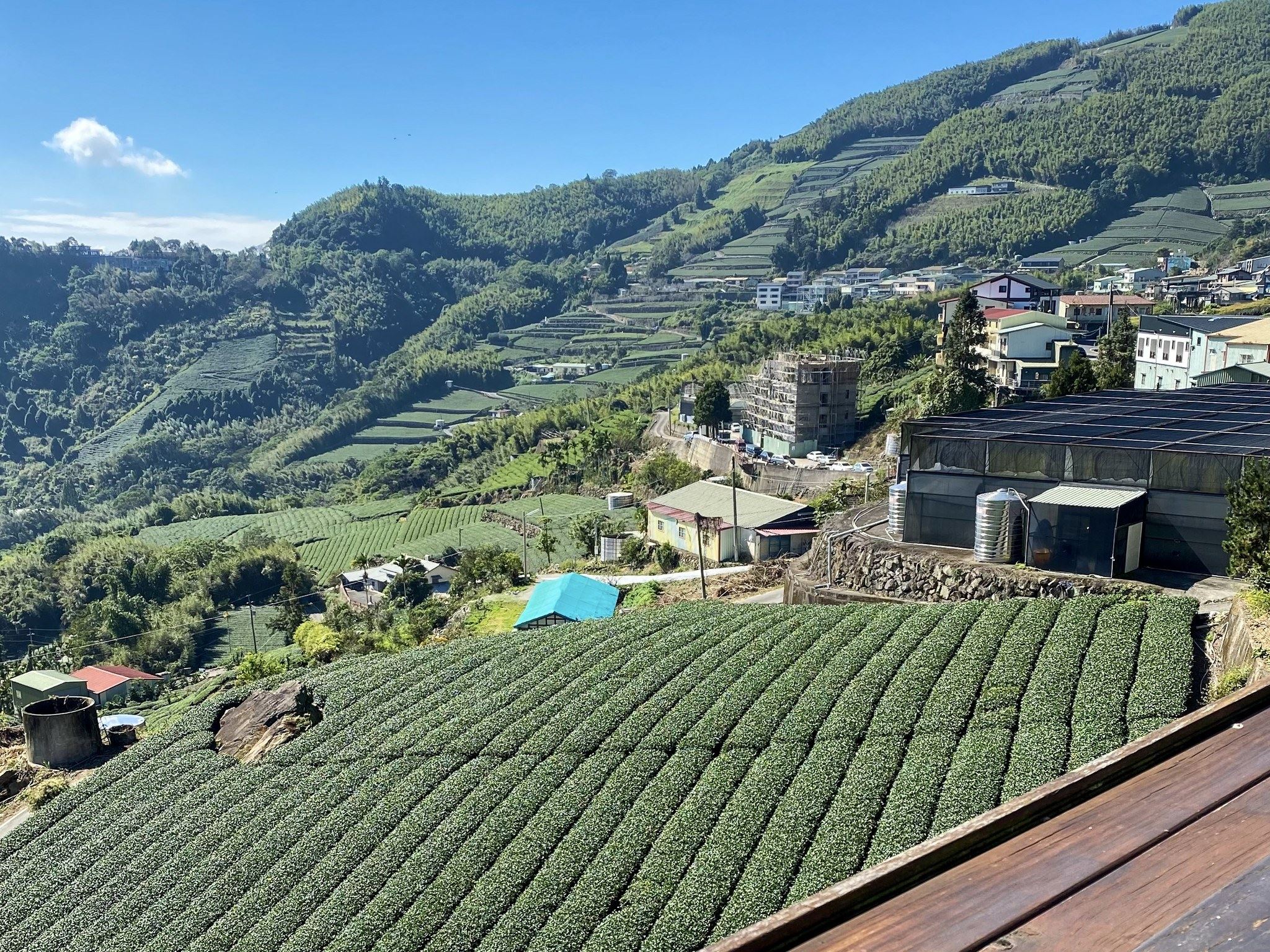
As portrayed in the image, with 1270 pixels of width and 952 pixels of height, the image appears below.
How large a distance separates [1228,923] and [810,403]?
147 feet

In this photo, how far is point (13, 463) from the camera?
132500 mm

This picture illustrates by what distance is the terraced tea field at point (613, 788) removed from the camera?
10.1 m

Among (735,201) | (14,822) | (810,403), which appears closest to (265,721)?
(14,822)

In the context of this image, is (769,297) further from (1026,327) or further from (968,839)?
(968,839)

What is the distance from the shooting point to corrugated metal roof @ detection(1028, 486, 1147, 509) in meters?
14.0

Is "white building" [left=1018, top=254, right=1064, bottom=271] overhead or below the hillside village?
overhead

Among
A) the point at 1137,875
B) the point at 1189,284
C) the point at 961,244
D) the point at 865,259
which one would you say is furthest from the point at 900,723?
the point at 865,259

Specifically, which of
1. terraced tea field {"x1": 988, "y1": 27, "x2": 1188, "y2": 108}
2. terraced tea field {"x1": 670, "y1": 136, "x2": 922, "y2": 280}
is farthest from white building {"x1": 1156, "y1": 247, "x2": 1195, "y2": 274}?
terraced tea field {"x1": 988, "y1": 27, "x2": 1188, "y2": 108}

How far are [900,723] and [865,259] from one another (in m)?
112

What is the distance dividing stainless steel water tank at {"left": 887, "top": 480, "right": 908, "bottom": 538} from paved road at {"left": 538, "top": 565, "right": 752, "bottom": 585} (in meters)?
10.5

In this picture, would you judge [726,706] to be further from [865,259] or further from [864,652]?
[865,259]

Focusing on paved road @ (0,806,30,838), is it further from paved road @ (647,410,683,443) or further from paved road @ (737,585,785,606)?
paved road @ (647,410,683,443)

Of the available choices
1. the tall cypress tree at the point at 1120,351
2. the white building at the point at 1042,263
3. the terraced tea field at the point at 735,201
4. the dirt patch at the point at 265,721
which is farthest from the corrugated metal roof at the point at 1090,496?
the terraced tea field at the point at 735,201

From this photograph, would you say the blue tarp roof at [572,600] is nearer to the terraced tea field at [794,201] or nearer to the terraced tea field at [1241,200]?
the terraced tea field at [1241,200]
